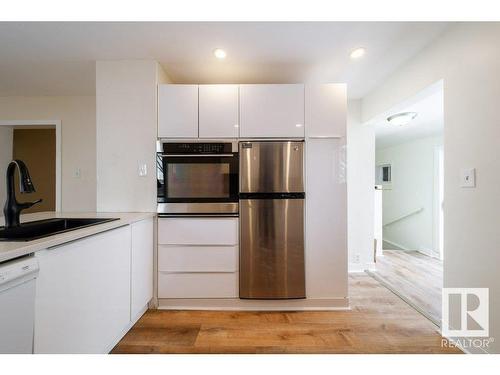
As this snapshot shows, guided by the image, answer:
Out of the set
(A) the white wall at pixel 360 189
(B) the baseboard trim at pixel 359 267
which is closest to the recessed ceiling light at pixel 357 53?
(A) the white wall at pixel 360 189

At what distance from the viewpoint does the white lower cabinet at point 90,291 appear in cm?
99

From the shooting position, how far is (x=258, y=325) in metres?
1.86

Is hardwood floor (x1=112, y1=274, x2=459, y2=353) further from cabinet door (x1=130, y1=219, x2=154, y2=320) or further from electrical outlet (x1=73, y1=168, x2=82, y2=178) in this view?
electrical outlet (x1=73, y1=168, x2=82, y2=178)

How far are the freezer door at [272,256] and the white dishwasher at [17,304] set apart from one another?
4.62 ft

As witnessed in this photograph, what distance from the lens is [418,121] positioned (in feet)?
11.1

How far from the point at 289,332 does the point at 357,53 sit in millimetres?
2416

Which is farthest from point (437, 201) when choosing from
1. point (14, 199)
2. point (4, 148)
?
point (4, 148)

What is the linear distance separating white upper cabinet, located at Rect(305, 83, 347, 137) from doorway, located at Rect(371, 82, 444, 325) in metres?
0.67

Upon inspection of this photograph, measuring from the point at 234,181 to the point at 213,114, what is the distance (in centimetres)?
65

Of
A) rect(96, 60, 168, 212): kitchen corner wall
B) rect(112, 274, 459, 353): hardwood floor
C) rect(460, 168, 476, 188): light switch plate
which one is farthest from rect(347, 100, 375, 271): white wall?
rect(96, 60, 168, 212): kitchen corner wall

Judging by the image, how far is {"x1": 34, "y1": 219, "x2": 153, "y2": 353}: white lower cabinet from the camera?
3.26 ft

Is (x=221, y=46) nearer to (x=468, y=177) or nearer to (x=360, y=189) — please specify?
(x=468, y=177)

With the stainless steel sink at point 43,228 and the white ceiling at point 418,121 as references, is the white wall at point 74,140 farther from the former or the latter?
the white ceiling at point 418,121

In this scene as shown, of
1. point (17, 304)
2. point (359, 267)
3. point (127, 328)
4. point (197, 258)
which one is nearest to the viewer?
point (17, 304)
